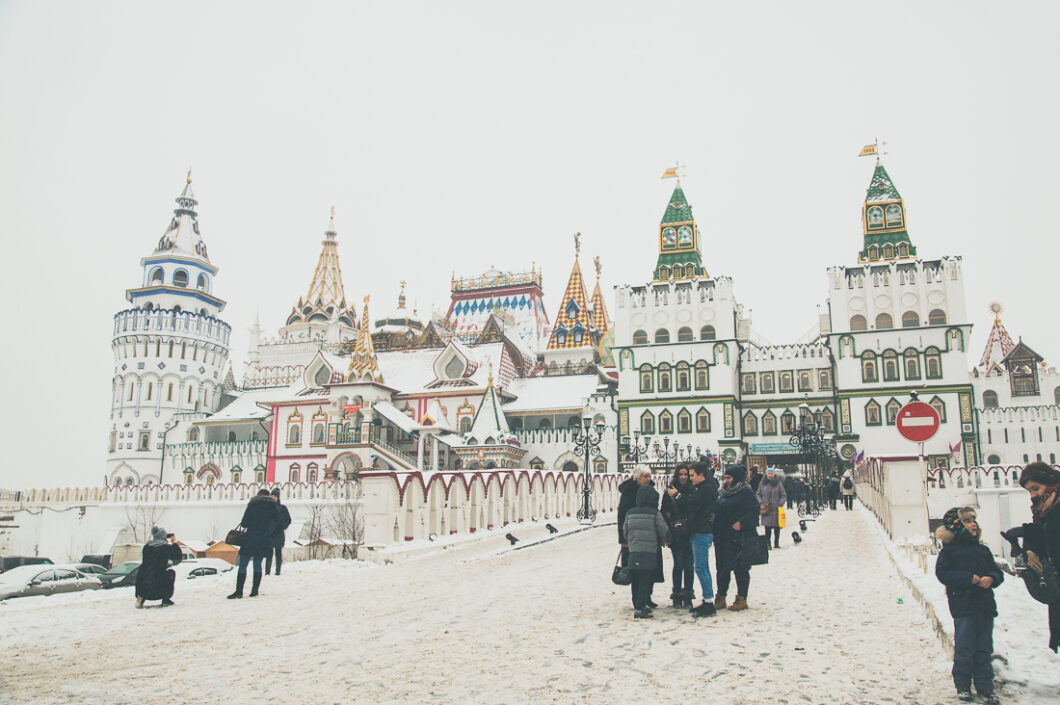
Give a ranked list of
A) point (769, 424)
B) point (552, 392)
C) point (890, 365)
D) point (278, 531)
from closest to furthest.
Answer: point (278, 531)
point (890, 365)
point (769, 424)
point (552, 392)

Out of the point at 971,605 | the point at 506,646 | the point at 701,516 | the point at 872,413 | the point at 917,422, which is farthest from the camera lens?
the point at 872,413

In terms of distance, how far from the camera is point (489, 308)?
6359cm

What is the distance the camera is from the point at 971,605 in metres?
5.61

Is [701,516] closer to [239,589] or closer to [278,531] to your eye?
[239,589]

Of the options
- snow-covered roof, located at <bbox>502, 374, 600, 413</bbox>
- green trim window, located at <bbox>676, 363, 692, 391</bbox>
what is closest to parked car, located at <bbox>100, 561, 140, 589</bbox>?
snow-covered roof, located at <bbox>502, 374, 600, 413</bbox>

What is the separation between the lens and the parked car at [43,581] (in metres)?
24.4

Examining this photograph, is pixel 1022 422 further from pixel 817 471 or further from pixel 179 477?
pixel 179 477

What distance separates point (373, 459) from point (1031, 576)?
1591 inches

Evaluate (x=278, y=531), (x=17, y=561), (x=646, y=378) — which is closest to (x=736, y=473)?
(x=278, y=531)

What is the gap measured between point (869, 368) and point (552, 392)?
17.6 m

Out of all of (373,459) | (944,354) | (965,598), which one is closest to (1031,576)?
(965,598)

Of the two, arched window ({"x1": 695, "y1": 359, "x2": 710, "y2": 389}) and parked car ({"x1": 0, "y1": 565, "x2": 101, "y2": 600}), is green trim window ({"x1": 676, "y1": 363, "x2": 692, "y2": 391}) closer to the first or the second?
arched window ({"x1": 695, "y1": 359, "x2": 710, "y2": 389})

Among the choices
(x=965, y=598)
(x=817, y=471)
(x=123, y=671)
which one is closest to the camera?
(x=965, y=598)

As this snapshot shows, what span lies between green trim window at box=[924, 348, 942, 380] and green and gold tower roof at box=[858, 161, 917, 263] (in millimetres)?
5793
